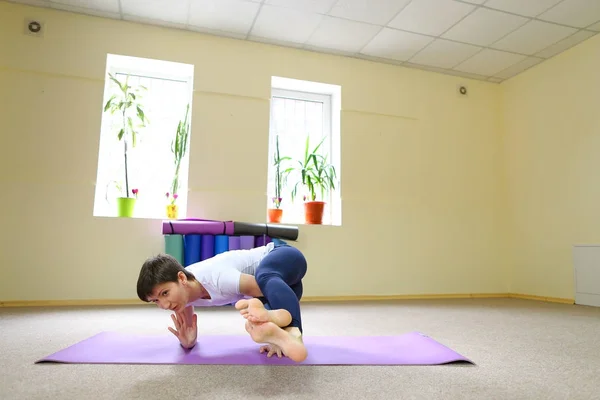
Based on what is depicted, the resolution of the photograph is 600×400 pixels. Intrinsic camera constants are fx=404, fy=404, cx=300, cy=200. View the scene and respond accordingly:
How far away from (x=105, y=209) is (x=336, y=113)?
241cm

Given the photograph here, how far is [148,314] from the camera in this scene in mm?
2736

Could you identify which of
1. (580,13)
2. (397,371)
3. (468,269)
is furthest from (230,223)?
(580,13)

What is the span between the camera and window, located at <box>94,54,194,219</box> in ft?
11.7

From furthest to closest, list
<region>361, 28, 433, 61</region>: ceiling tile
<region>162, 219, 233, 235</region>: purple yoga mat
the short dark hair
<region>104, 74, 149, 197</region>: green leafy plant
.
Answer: <region>361, 28, 433, 61</region>: ceiling tile → <region>104, 74, 149, 197</region>: green leafy plant → <region>162, 219, 233, 235</region>: purple yoga mat → the short dark hair

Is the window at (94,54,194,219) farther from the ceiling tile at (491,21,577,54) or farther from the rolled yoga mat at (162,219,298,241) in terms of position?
the ceiling tile at (491,21,577,54)

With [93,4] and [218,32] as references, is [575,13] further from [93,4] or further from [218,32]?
[93,4]

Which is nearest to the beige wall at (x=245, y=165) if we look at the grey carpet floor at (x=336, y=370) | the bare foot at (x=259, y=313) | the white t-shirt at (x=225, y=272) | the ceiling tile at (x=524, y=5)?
the grey carpet floor at (x=336, y=370)

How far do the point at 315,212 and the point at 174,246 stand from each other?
139 centimetres

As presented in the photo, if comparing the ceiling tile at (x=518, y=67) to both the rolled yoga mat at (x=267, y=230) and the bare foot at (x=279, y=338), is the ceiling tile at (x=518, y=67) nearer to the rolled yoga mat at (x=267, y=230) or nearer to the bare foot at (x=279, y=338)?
the rolled yoga mat at (x=267, y=230)

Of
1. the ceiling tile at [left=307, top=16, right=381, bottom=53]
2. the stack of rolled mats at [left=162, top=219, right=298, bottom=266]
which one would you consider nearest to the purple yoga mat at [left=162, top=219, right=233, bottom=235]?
the stack of rolled mats at [left=162, top=219, right=298, bottom=266]

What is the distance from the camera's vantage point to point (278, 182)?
401 centimetres

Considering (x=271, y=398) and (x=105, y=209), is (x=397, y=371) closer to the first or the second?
(x=271, y=398)

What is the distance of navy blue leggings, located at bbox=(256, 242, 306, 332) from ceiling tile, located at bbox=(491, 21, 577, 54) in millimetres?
3233

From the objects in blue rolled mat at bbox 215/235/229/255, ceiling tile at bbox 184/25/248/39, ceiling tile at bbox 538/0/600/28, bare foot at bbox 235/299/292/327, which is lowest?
bare foot at bbox 235/299/292/327
